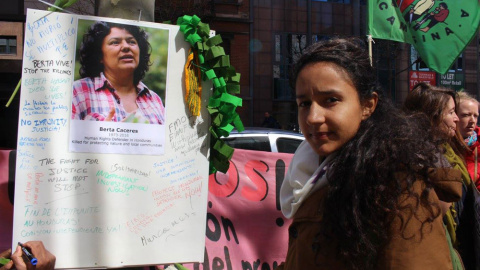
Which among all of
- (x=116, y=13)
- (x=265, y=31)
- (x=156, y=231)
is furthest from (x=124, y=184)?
(x=265, y=31)

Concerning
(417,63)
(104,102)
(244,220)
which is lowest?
(244,220)

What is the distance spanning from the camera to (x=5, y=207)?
2.65 meters

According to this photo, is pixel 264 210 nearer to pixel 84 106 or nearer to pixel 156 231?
pixel 156 231

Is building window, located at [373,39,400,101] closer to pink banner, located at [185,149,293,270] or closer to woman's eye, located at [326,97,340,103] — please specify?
pink banner, located at [185,149,293,270]

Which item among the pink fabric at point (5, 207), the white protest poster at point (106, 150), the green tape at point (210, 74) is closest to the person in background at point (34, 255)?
the white protest poster at point (106, 150)

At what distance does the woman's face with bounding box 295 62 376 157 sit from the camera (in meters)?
1.37

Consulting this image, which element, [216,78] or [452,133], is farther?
[452,133]

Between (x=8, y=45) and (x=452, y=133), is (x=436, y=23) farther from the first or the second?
(x=8, y=45)

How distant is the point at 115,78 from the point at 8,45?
14236 millimetres

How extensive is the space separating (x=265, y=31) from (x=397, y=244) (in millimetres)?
20232

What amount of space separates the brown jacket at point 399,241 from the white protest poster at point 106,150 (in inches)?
42.2

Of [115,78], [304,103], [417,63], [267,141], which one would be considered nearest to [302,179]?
[304,103]

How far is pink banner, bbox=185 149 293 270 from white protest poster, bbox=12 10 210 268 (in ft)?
2.64

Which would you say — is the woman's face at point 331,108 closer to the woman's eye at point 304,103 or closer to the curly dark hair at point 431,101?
the woman's eye at point 304,103
